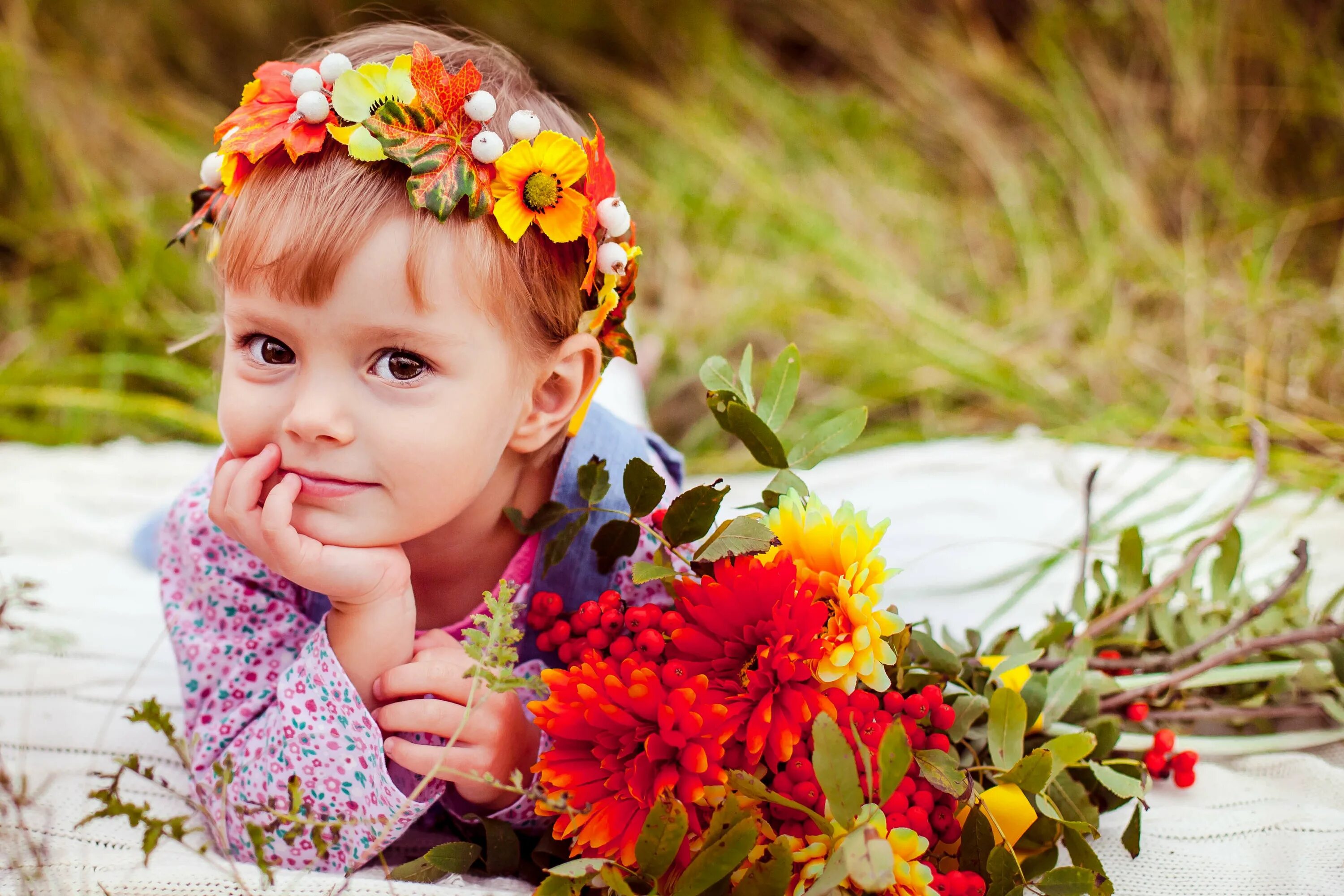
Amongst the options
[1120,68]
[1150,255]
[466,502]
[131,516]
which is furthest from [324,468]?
[1120,68]

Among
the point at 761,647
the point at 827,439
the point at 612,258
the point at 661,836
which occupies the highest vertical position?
the point at 612,258

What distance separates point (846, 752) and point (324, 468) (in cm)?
48

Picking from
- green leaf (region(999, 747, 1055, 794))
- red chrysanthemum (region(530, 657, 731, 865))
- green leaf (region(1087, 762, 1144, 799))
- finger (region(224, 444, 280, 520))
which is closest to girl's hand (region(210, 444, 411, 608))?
finger (region(224, 444, 280, 520))

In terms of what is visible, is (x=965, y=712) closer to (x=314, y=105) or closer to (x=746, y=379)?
(x=746, y=379)

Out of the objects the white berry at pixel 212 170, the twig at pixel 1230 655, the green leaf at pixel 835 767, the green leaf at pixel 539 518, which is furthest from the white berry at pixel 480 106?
the twig at pixel 1230 655

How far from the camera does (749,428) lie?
90 cm

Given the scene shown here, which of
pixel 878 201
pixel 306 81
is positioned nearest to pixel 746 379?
pixel 306 81

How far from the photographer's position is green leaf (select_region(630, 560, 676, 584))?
838mm

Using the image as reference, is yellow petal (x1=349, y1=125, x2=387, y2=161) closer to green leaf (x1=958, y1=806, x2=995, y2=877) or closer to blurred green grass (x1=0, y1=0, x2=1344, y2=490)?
green leaf (x1=958, y1=806, x2=995, y2=877)

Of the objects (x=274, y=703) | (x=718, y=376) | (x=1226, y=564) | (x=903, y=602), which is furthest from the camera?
(x=903, y=602)

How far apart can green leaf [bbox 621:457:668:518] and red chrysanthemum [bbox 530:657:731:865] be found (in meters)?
0.16

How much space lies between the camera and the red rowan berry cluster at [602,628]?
0.85m

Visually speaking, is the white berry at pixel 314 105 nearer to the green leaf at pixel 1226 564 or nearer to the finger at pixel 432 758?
the finger at pixel 432 758

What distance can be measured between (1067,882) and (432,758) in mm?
524
